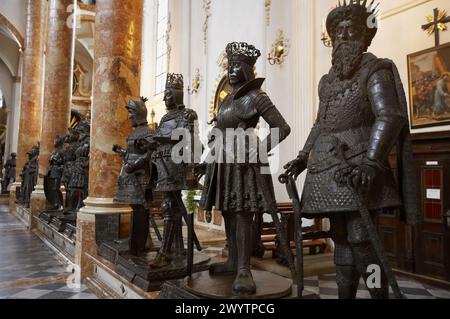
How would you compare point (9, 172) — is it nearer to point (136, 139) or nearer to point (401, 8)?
point (136, 139)

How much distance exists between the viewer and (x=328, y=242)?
6.80 m

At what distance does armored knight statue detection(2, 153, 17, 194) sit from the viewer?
55.6 ft

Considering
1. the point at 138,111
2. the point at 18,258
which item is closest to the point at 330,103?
the point at 138,111

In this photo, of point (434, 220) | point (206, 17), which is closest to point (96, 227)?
point (434, 220)

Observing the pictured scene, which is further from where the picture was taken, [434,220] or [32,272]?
[32,272]

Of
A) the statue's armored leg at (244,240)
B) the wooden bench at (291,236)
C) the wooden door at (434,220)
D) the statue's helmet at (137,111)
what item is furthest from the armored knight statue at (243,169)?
the wooden door at (434,220)

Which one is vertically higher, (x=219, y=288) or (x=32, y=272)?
(x=219, y=288)

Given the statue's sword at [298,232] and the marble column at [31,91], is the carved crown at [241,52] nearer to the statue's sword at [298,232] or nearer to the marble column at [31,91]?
the statue's sword at [298,232]

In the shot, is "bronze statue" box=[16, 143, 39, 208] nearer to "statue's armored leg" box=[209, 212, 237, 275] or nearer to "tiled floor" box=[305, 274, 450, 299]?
"tiled floor" box=[305, 274, 450, 299]

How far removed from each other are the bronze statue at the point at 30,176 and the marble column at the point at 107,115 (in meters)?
6.72

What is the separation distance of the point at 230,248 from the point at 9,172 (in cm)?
1755

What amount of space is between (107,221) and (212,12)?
24.5ft

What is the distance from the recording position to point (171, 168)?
3.91 metres

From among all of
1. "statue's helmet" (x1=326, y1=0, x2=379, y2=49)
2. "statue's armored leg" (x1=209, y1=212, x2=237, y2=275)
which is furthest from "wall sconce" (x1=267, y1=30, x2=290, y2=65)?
"statue's helmet" (x1=326, y1=0, x2=379, y2=49)
